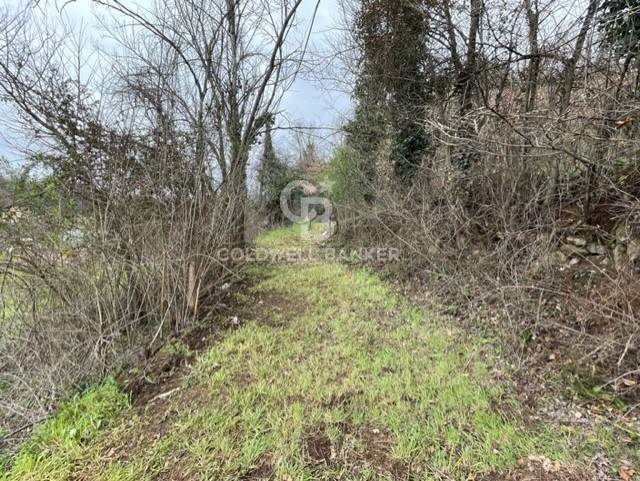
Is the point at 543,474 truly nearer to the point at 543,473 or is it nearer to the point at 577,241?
the point at 543,473

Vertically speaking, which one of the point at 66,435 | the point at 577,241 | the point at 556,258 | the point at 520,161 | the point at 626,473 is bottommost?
the point at 626,473

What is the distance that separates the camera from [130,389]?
2.39 metres

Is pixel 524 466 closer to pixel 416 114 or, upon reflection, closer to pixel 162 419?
pixel 162 419

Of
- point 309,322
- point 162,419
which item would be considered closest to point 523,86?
point 309,322

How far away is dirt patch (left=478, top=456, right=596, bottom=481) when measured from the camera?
5.24ft

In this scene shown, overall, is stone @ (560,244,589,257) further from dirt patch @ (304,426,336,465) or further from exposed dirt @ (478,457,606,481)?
dirt patch @ (304,426,336,465)

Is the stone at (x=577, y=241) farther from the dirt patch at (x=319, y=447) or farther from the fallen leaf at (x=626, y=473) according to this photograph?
the dirt patch at (x=319, y=447)

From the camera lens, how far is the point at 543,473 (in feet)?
5.35

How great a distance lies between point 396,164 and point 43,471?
616 cm

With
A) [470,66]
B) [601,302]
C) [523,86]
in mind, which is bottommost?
[601,302]

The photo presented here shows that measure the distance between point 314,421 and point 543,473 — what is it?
4.39ft

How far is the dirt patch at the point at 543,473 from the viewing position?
1598 mm

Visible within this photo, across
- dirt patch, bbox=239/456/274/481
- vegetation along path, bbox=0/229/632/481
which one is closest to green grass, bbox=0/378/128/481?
vegetation along path, bbox=0/229/632/481

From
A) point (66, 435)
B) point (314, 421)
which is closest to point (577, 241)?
point (314, 421)
